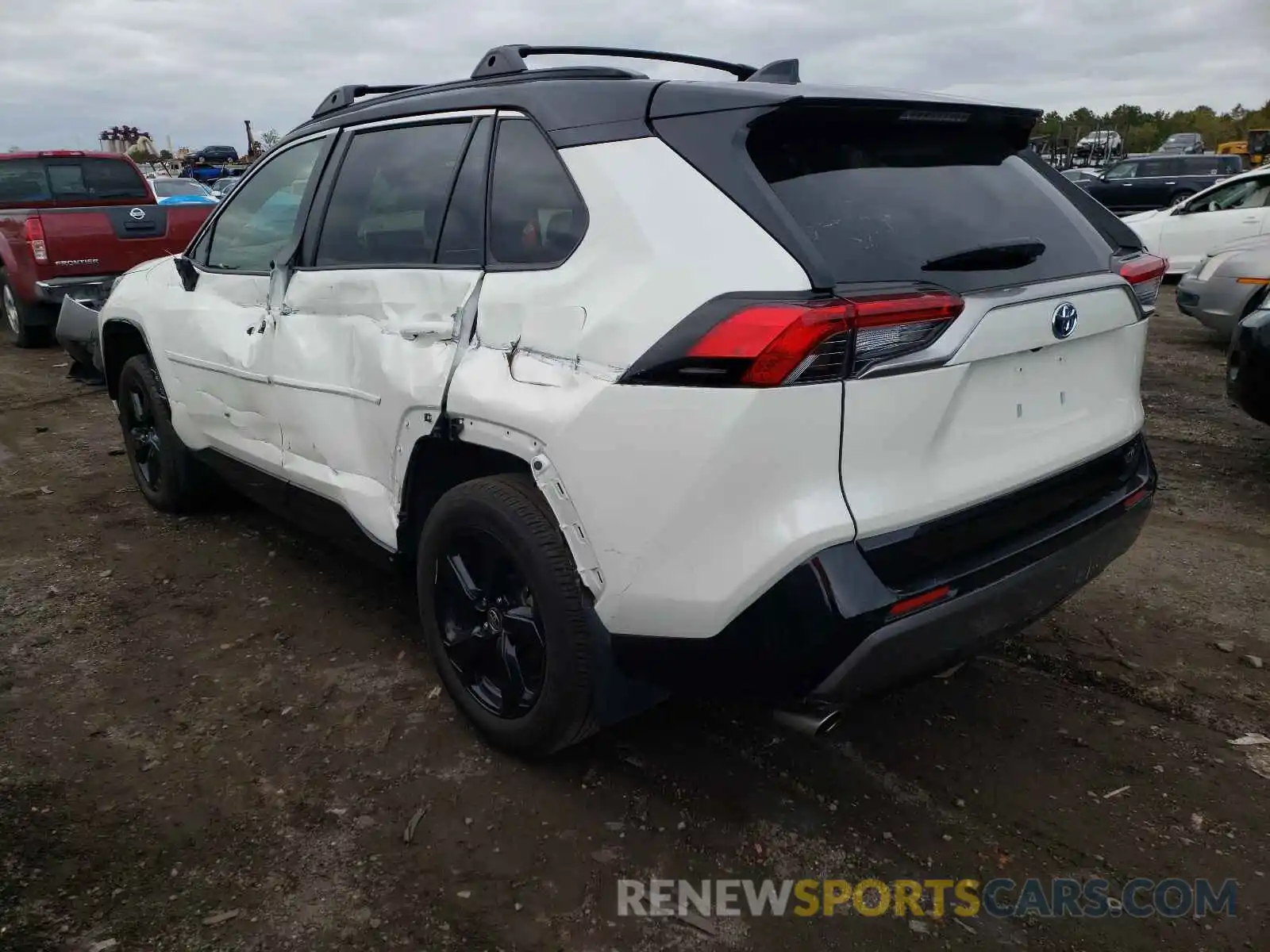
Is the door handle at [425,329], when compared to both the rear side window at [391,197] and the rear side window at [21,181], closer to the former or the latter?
the rear side window at [391,197]

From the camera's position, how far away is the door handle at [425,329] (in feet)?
8.64

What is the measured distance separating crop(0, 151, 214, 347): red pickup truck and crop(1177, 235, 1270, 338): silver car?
9.16 m

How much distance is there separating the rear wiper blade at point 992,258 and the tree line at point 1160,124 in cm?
6583

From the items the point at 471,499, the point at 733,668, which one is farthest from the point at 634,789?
the point at 471,499

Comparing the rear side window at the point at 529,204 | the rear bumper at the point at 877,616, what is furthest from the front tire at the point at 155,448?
the rear bumper at the point at 877,616

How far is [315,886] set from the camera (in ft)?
7.60

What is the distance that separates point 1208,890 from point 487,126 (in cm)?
270

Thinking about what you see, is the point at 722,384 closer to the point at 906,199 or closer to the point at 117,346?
the point at 906,199

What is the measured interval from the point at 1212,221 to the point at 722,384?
11.9 m

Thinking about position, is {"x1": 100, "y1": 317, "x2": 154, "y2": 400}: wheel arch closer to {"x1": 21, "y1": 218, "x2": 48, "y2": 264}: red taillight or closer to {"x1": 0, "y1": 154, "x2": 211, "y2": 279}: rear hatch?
{"x1": 0, "y1": 154, "x2": 211, "y2": 279}: rear hatch

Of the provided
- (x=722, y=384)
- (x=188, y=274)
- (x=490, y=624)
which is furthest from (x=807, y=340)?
(x=188, y=274)

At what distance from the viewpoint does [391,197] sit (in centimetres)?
305

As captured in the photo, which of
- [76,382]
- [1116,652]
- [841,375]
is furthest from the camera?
[76,382]

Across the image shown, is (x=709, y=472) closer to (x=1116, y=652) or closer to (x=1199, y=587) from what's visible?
(x=1116, y=652)
